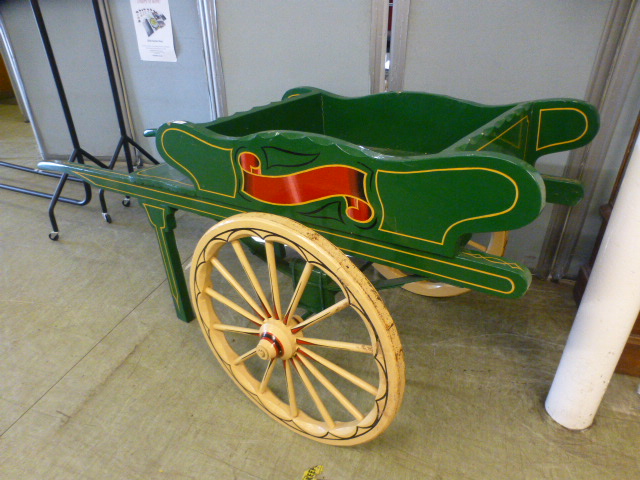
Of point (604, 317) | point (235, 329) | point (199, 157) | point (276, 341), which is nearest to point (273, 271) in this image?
point (276, 341)

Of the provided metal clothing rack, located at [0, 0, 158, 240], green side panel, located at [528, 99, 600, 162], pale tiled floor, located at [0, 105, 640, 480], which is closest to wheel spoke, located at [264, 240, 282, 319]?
pale tiled floor, located at [0, 105, 640, 480]

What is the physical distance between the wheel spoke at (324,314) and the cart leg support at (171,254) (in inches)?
26.5

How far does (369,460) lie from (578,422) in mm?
656

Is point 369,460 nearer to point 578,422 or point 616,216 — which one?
point 578,422

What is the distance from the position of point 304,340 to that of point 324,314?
Result: 0.13 m

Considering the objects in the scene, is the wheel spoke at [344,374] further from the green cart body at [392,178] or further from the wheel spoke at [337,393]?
the green cart body at [392,178]

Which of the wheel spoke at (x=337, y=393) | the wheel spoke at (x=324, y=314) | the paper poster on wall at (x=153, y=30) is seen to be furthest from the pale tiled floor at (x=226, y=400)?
the paper poster on wall at (x=153, y=30)

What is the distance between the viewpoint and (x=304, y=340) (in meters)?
1.19

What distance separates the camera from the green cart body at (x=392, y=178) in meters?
0.92

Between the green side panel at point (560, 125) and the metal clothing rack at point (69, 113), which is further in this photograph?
the metal clothing rack at point (69, 113)

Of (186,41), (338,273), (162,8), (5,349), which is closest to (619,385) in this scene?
(338,273)

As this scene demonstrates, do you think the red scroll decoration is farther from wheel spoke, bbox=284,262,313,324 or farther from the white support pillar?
the white support pillar

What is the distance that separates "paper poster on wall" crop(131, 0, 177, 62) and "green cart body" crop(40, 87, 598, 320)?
1.28 meters

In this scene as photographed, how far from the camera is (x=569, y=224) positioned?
1913 mm
